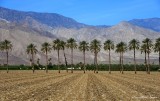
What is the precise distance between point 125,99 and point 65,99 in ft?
19.7

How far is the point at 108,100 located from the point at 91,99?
182cm

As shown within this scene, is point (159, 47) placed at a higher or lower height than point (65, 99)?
higher

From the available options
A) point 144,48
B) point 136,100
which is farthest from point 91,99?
point 144,48

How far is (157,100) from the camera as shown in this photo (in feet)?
126

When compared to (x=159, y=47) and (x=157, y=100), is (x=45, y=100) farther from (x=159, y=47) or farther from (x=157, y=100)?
(x=159, y=47)

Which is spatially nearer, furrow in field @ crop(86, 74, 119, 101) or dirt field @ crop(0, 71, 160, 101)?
furrow in field @ crop(86, 74, 119, 101)

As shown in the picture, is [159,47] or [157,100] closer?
[157,100]

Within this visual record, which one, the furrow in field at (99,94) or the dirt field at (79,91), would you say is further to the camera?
the dirt field at (79,91)

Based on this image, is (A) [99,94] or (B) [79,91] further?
(B) [79,91]

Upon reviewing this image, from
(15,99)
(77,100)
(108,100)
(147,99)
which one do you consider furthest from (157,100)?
(15,99)

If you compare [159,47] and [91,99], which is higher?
[159,47]

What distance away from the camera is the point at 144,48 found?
197m

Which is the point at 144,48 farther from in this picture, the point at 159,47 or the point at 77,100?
the point at 77,100

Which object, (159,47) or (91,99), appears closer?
(91,99)
